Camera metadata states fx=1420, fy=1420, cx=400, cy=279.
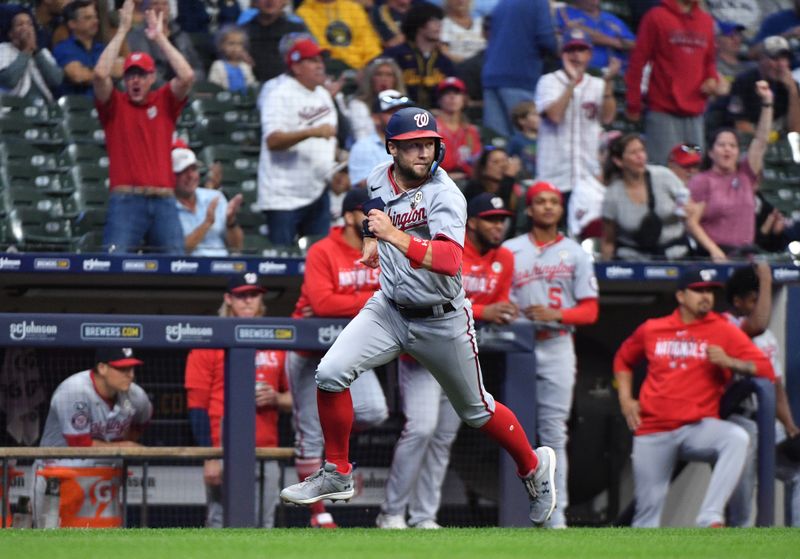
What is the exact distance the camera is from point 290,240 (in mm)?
9539

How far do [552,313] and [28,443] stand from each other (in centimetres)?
288

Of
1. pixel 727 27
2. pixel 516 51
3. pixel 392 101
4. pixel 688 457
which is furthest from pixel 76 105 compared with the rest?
pixel 727 27

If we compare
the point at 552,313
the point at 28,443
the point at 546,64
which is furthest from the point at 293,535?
the point at 546,64

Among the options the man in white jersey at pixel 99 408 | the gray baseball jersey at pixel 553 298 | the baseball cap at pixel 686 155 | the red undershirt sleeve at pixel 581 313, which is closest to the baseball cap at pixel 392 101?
the gray baseball jersey at pixel 553 298

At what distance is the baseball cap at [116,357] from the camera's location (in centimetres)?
724

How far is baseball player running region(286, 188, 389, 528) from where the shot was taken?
741 cm

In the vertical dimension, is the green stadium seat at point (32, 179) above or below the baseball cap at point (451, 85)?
below

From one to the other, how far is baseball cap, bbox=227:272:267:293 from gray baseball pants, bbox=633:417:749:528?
236 centimetres

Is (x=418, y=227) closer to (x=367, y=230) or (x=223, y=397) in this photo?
(x=367, y=230)

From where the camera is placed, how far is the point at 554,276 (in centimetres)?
816

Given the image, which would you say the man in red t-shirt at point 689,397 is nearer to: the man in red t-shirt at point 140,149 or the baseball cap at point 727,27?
the man in red t-shirt at point 140,149

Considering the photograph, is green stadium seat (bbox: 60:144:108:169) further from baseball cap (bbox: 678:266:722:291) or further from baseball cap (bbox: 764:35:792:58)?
baseball cap (bbox: 764:35:792:58)

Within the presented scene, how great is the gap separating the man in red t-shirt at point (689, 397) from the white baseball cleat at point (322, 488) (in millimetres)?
2706

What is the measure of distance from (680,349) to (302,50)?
3.32 m
